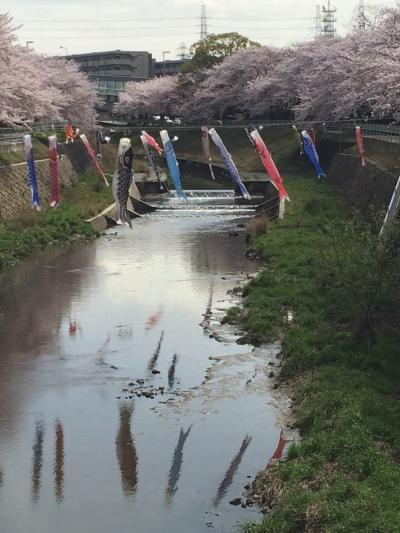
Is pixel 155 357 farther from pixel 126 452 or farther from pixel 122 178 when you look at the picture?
pixel 122 178

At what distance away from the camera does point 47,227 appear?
4791 centimetres

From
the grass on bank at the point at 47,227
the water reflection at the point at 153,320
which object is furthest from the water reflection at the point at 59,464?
the grass on bank at the point at 47,227

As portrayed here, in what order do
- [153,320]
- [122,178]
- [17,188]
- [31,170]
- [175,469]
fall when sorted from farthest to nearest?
[17,188], [31,170], [122,178], [153,320], [175,469]

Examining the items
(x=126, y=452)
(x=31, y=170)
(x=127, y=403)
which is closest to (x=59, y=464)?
(x=126, y=452)

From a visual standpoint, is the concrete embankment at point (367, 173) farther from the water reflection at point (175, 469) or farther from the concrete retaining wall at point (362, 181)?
the water reflection at point (175, 469)

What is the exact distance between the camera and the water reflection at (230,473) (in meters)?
16.8

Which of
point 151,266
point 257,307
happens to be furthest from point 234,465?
point 151,266

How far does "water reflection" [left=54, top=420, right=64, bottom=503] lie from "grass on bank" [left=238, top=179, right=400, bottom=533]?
3.67m

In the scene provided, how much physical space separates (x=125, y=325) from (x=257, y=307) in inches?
173

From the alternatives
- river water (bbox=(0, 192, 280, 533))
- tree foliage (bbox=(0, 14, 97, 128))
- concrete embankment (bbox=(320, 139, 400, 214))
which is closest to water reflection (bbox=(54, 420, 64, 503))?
river water (bbox=(0, 192, 280, 533))

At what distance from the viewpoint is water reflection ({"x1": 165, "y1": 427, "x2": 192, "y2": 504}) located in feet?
55.7

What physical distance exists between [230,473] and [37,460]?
3972mm

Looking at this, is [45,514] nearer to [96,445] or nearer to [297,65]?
[96,445]

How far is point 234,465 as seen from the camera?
18250 millimetres
